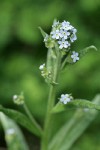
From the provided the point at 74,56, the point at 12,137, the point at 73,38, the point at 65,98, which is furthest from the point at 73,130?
the point at 73,38

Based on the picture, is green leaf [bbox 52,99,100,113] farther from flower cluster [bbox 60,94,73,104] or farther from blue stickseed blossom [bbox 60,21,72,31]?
blue stickseed blossom [bbox 60,21,72,31]

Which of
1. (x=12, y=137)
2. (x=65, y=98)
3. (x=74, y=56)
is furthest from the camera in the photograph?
(x=12, y=137)

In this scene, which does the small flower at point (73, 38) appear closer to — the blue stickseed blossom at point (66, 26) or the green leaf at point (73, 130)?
the blue stickseed blossom at point (66, 26)

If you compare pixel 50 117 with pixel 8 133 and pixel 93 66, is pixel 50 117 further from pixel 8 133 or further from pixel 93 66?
pixel 93 66

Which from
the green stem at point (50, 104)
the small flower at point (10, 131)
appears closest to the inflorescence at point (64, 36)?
the green stem at point (50, 104)

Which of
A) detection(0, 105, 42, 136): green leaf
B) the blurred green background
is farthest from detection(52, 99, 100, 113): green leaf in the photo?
the blurred green background

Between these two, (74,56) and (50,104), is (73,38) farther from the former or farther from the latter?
(50,104)
